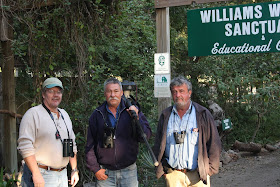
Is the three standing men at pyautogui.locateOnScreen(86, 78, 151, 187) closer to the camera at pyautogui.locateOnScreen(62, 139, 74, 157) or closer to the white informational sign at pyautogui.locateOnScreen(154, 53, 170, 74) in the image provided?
the camera at pyautogui.locateOnScreen(62, 139, 74, 157)

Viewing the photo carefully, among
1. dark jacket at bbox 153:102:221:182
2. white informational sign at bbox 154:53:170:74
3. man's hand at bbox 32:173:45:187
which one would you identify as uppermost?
white informational sign at bbox 154:53:170:74

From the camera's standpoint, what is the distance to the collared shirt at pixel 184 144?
11.2 feet

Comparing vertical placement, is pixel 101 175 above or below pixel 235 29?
below

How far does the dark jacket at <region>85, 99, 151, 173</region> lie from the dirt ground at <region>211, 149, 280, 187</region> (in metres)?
4.47

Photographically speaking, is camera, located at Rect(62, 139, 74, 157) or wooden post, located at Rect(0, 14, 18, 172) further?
wooden post, located at Rect(0, 14, 18, 172)

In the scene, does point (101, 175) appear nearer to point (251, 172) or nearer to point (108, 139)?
point (108, 139)

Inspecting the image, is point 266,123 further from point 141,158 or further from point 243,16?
point 243,16

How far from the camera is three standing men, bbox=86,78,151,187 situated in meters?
3.51

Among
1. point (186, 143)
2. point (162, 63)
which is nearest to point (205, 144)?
point (186, 143)

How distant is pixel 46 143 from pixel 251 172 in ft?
21.3

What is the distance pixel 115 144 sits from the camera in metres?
3.53

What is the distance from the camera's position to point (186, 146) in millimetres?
3426

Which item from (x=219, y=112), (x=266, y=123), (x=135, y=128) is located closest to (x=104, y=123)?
(x=135, y=128)

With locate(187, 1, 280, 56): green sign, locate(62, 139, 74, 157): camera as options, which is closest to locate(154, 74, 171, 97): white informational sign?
locate(187, 1, 280, 56): green sign
